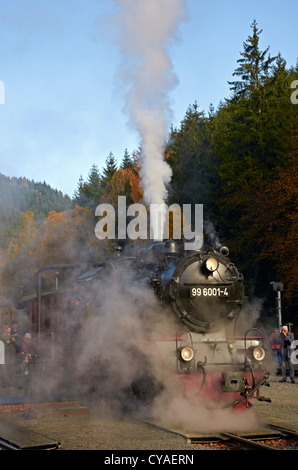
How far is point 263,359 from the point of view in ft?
28.6

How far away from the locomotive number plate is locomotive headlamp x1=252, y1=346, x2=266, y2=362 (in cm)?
91

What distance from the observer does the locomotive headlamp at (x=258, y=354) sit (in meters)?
8.69

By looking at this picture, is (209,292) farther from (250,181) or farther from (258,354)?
(250,181)

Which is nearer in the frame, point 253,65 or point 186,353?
point 186,353

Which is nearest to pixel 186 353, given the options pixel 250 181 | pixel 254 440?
pixel 254 440

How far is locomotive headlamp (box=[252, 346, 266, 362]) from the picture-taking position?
8.69 m

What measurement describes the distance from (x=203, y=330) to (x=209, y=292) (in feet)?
1.89

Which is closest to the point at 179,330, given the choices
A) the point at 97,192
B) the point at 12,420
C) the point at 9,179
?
the point at 12,420

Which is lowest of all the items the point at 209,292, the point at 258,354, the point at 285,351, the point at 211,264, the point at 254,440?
the point at 254,440

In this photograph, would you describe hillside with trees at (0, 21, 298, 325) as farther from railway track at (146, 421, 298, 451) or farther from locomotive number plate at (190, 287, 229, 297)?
railway track at (146, 421, 298, 451)

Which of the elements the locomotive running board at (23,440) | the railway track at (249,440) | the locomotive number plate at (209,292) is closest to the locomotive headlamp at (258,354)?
the locomotive number plate at (209,292)

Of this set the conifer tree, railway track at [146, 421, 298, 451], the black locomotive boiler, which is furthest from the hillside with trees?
railway track at [146, 421, 298, 451]

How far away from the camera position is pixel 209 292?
8.91 metres
